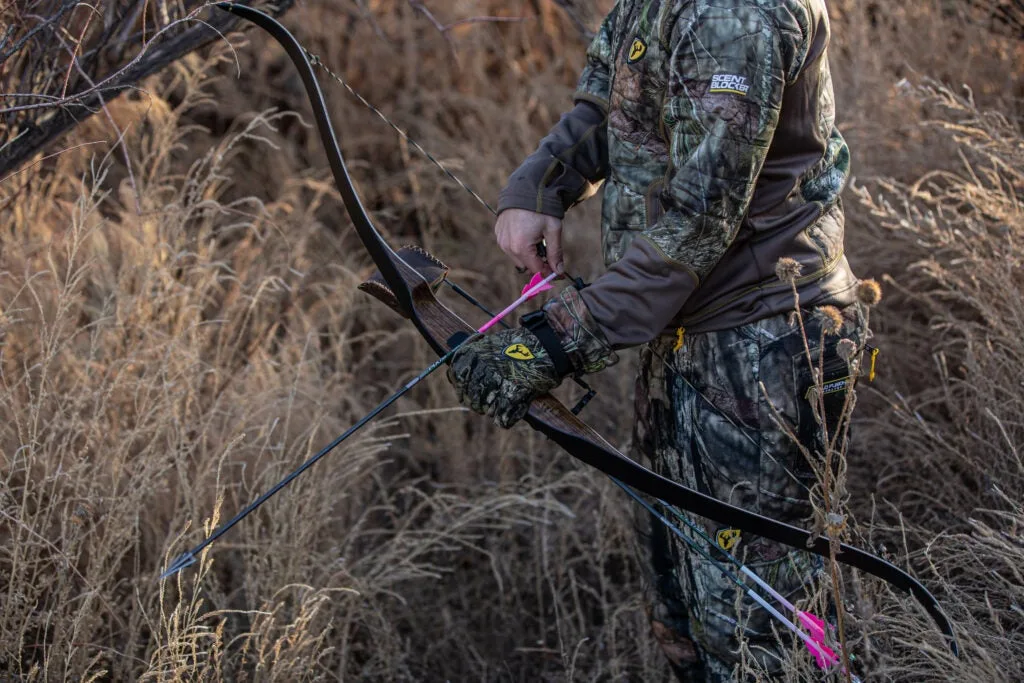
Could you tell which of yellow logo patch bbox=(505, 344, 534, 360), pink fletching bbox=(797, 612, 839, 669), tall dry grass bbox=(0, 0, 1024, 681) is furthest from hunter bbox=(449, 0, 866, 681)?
tall dry grass bbox=(0, 0, 1024, 681)

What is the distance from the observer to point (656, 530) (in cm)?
237

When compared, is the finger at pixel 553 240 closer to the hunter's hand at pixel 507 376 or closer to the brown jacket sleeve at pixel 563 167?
the brown jacket sleeve at pixel 563 167

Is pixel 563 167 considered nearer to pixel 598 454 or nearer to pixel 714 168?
pixel 714 168

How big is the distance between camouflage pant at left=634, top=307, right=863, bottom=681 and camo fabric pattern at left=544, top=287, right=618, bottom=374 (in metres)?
0.30

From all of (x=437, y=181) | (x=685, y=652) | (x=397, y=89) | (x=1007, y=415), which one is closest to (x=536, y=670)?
(x=685, y=652)

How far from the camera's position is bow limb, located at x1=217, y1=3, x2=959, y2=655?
6.21 ft

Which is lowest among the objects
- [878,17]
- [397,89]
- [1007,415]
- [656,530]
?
[1007,415]

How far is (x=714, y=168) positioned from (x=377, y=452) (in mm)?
2178

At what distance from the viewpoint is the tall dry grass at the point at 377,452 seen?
2.43 meters

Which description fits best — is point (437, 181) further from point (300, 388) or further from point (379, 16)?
point (300, 388)

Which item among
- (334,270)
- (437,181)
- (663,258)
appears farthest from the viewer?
(437,181)

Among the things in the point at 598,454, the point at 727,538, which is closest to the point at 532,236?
the point at 598,454

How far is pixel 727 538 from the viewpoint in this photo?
83.1 inches

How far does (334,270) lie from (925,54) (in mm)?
3100
